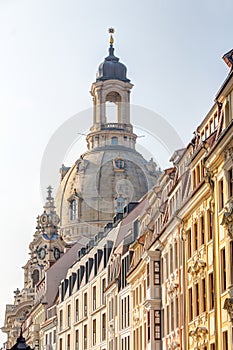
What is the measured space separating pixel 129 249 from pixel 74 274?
3049 cm

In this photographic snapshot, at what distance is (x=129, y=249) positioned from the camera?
256 ft

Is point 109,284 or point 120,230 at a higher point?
point 120,230

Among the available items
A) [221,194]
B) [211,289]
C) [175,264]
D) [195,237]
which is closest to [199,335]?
[211,289]

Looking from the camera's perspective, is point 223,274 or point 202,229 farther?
point 202,229

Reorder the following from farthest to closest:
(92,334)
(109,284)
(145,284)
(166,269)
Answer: (92,334) → (109,284) → (145,284) → (166,269)

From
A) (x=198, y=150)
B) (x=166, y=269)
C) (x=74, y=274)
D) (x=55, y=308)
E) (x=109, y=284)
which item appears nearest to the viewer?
(x=198, y=150)

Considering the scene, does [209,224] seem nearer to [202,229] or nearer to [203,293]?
[202,229]

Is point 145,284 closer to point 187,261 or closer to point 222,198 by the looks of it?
point 187,261

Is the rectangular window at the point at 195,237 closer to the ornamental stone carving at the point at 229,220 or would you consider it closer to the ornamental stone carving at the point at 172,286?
the ornamental stone carving at the point at 172,286

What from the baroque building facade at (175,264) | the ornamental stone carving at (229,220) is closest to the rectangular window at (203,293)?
the baroque building facade at (175,264)

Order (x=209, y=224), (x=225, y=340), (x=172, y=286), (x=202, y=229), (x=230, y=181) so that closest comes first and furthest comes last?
(x=225, y=340) < (x=230, y=181) < (x=209, y=224) < (x=202, y=229) < (x=172, y=286)

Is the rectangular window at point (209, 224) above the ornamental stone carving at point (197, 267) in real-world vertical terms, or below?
above

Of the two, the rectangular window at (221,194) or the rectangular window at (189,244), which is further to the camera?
the rectangular window at (189,244)

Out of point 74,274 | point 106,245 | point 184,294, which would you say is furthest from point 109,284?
point 184,294
